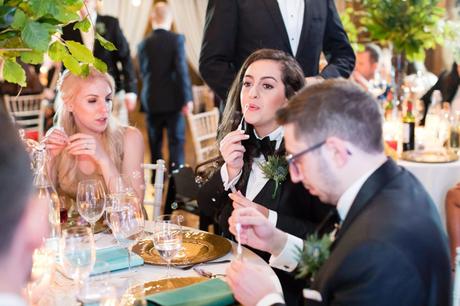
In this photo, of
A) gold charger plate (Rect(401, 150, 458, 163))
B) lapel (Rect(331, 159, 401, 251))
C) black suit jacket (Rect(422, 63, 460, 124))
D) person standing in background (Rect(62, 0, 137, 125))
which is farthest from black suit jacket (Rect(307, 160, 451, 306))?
person standing in background (Rect(62, 0, 137, 125))

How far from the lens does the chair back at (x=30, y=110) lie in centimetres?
714

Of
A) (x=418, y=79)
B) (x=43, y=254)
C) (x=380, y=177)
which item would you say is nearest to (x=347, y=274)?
(x=380, y=177)

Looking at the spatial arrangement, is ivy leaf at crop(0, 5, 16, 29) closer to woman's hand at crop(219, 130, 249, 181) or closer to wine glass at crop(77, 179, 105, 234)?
wine glass at crop(77, 179, 105, 234)

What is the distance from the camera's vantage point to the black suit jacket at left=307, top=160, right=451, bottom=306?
1.34m

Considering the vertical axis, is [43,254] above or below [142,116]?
above

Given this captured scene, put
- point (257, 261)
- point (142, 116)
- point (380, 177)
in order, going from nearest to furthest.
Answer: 1. point (380, 177)
2. point (257, 261)
3. point (142, 116)

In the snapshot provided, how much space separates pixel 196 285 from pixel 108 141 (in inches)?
57.6

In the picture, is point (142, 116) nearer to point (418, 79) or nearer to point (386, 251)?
point (418, 79)

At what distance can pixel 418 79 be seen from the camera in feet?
19.0

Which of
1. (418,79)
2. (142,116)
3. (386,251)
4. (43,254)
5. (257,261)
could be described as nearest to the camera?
(386,251)

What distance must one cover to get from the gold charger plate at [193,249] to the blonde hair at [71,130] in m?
0.84

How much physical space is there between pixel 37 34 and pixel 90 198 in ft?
2.40

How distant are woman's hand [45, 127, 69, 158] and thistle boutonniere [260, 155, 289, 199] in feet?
3.18

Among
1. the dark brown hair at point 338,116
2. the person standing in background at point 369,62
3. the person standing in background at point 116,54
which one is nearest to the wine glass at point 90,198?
the dark brown hair at point 338,116
